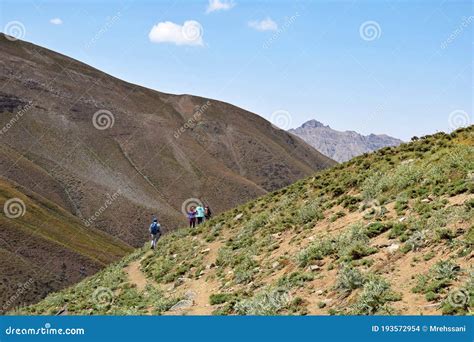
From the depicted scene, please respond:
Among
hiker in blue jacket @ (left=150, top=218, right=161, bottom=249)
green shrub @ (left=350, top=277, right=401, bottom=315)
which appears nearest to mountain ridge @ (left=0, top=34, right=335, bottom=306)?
hiker in blue jacket @ (left=150, top=218, right=161, bottom=249)

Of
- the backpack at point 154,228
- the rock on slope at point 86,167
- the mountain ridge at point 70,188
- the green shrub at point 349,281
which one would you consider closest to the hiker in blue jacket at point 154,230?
the backpack at point 154,228

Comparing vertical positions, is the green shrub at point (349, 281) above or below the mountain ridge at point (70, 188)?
below

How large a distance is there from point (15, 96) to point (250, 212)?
169001 mm

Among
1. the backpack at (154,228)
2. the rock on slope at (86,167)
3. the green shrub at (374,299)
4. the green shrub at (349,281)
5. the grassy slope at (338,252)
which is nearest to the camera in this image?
the green shrub at (374,299)

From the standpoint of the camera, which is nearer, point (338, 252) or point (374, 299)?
point (374, 299)

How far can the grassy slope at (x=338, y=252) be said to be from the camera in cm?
1441

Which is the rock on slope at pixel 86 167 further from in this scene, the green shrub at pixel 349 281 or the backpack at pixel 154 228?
the green shrub at pixel 349 281

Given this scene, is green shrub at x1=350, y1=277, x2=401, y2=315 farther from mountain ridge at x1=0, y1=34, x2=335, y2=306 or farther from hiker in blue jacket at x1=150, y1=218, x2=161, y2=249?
mountain ridge at x1=0, y1=34, x2=335, y2=306

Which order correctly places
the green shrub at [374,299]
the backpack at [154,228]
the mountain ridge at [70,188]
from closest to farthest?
1. the green shrub at [374,299]
2. the backpack at [154,228]
3. the mountain ridge at [70,188]

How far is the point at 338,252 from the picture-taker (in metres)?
18.6

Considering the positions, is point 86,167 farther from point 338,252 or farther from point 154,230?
point 338,252

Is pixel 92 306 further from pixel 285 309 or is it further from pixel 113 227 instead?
pixel 113 227

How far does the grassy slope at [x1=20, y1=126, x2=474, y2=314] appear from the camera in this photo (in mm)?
14406

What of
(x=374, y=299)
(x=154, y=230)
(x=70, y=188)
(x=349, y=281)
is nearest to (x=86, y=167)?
(x=70, y=188)
